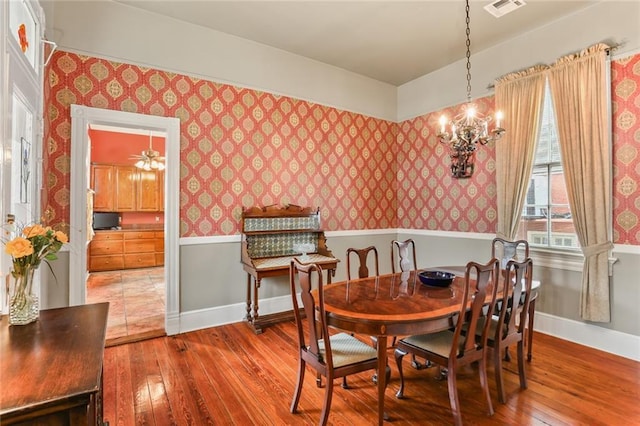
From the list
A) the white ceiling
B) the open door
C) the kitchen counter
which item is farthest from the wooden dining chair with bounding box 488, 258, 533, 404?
the kitchen counter

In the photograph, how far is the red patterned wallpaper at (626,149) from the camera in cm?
299

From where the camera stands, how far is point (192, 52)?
3.65 metres

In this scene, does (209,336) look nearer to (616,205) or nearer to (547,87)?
(616,205)

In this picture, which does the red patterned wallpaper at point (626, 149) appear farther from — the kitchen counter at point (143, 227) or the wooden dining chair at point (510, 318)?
the kitchen counter at point (143, 227)

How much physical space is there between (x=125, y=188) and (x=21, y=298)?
6576 mm

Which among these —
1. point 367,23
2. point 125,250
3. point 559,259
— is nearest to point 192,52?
point 367,23

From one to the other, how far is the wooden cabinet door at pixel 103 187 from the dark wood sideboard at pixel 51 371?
250 inches

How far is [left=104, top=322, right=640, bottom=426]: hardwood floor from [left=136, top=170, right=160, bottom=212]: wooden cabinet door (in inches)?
203

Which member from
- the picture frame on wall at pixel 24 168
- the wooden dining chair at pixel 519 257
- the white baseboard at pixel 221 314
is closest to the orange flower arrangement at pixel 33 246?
the picture frame on wall at pixel 24 168

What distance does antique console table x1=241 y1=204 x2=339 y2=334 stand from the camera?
3.71 meters

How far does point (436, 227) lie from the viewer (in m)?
4.83

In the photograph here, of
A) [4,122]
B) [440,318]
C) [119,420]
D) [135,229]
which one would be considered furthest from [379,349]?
[135,229]

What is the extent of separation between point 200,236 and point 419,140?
347cm

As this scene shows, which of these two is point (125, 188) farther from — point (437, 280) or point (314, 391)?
point (437, 280)
